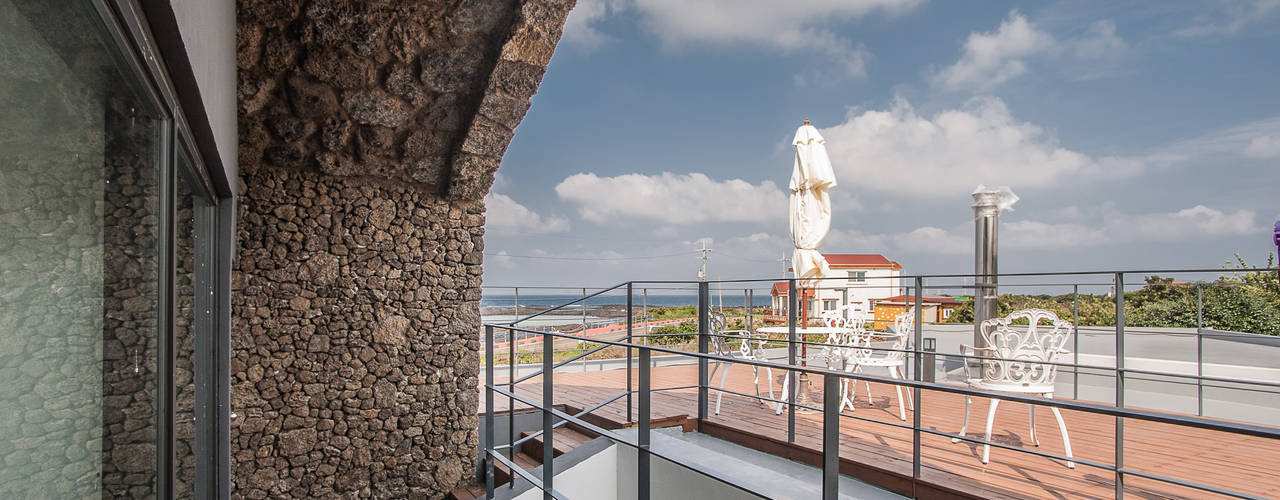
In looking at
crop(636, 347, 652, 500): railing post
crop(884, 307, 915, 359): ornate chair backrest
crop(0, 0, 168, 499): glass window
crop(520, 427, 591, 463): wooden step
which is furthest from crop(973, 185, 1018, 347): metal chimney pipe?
crop(0, 0, 168, 499): glass window

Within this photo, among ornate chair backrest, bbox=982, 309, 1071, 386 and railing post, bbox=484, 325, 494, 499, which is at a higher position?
ornate chair backrest, bbox=982, 309, 1071, 386

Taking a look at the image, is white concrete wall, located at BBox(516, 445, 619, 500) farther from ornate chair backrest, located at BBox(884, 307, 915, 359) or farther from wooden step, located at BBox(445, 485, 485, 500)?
ornate chair backrest, located at BBox(884, 307, 915, 359)

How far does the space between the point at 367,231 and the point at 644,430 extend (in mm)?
2986

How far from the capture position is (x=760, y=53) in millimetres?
46188

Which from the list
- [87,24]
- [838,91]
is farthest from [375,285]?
[838,91]

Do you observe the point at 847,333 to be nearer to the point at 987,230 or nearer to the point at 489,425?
the point at 987,230

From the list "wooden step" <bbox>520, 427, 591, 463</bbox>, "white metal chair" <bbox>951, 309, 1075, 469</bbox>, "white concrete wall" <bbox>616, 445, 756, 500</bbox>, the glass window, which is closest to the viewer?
the glass window

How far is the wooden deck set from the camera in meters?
2.52

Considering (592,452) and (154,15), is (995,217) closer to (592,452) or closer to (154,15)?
(592,452)

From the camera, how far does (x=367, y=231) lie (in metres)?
4.16

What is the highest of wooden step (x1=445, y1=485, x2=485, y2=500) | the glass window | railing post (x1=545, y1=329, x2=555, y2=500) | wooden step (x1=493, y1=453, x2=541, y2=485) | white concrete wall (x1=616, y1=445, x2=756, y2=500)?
the glass window

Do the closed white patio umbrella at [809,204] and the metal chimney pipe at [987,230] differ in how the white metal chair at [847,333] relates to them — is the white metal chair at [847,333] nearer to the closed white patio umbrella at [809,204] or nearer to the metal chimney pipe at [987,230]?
the closed white patio umbrella at [809,204]

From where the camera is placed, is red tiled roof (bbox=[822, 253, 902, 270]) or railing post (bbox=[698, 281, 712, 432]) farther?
red tiled roof (bbox=[822, 253, 902, 270])

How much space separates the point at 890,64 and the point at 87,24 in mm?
51043
